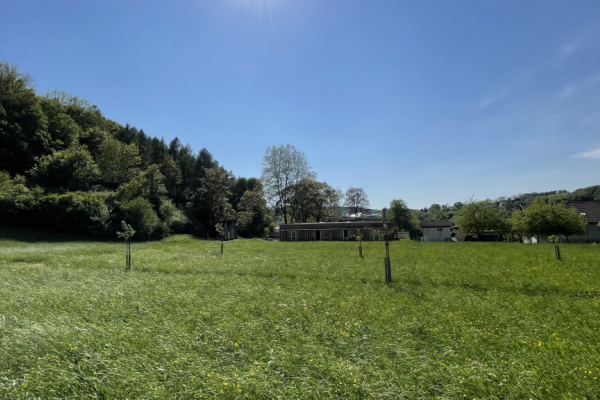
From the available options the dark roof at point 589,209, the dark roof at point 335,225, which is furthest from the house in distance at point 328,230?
the dark roof at point 589,209

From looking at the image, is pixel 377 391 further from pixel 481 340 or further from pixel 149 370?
pixel 149 370

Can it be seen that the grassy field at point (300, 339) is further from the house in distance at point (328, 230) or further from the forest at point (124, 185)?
the house in distance at point (328, 230)

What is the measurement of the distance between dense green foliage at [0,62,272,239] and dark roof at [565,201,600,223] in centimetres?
4762

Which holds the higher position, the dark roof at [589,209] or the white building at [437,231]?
the dark roof at [589,209]

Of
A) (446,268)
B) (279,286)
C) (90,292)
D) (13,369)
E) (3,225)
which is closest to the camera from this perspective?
(13,369)

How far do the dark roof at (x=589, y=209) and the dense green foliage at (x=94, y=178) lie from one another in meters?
47.6

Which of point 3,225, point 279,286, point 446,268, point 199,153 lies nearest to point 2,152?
point 3,225

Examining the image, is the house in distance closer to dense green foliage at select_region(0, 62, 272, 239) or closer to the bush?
dense green foliage at select_region(0, 62, 272, 239)

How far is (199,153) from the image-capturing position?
6366 cm

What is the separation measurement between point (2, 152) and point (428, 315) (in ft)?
176

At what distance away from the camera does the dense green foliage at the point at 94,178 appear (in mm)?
32812

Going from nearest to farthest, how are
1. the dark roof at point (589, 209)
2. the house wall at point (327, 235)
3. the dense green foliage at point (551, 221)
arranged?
the dense green foliage at point (551, 221) < the dark roof at point (589, 209) < the house wall at point (327, 235)

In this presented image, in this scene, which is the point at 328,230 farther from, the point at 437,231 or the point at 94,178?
the point at 94,178

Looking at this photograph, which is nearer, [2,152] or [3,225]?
[3,225]
